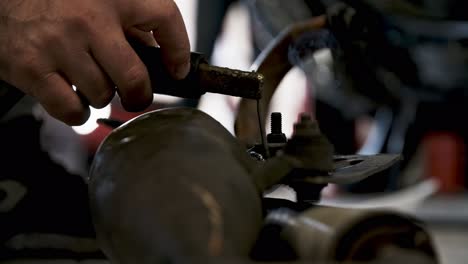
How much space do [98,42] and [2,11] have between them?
12cm

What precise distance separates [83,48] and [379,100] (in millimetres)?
1486

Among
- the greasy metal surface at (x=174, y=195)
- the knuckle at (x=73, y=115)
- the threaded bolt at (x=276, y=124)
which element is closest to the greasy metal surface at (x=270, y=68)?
the threaded bolt at (x=276, y=124)

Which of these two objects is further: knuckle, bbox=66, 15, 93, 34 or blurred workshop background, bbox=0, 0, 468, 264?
blurred workshop background, bbox=0, 0, 468, 264

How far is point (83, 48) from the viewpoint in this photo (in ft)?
1.72

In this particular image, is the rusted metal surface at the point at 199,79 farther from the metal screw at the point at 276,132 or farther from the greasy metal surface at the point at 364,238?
the greasy metal surface at the point at 364,238

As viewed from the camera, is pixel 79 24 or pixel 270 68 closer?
pixel 79 24

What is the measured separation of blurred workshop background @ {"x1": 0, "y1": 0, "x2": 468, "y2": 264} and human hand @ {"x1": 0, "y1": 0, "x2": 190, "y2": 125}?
36cm

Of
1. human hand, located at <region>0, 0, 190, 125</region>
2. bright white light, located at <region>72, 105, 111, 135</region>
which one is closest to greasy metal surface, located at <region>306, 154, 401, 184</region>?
human hand, located at <region>0, 0, 190, 125</region>

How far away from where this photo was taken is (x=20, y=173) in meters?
1.41

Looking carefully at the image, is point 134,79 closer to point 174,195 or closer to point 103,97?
point 103,97

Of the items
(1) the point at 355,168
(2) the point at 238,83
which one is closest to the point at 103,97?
(2) the point at 238,83

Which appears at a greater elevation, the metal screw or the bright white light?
the metal screw

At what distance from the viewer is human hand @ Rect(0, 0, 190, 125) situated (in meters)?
0.52

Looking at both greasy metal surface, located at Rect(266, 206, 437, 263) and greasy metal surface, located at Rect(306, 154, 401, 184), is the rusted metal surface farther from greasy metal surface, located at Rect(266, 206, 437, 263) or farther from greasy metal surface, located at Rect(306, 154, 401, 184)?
greasy metal surface, located at Rect(266, 206, 437, 263)
